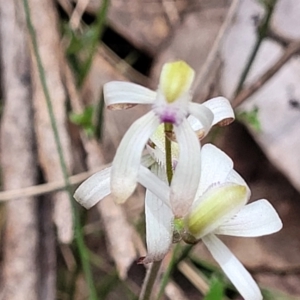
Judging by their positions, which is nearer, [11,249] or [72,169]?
[11,249]

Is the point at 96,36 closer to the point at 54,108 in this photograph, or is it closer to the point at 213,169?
the point at 54,108

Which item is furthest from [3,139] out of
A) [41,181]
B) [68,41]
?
[68,41]

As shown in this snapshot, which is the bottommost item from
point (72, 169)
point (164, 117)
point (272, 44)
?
point (164, 117)

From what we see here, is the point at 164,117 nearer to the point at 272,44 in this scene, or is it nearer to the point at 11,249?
the point at 11,249

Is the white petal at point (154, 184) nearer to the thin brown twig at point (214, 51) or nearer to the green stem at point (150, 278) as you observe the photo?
the green stem at point (150, 278)

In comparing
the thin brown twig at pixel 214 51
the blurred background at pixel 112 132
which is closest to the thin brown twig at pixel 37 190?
the blurred background at pixel 112 132
